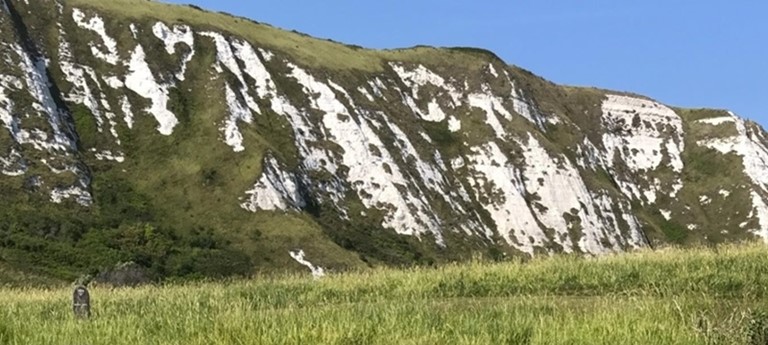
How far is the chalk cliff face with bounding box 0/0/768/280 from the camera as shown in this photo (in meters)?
95.3

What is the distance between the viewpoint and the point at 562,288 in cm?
2031

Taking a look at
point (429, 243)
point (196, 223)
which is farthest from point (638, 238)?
point (196, 223)

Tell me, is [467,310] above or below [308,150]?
below

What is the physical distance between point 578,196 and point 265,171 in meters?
53.3

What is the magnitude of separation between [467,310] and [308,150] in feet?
332

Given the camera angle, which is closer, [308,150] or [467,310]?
[467,310]

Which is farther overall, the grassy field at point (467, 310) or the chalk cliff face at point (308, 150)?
the chalk cliff face at point (308, 150)

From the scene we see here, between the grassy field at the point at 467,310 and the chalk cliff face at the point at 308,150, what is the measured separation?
63.1m

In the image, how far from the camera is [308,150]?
11488 centimetres

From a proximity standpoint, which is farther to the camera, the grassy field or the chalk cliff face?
the chalk cliff face

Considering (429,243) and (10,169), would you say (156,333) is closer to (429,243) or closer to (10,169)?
(10,169)

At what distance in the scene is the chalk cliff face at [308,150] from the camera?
95312 mm

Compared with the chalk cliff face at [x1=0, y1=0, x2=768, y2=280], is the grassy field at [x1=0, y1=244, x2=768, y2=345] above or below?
below

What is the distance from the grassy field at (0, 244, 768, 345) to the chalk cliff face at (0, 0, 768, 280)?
63.1m
